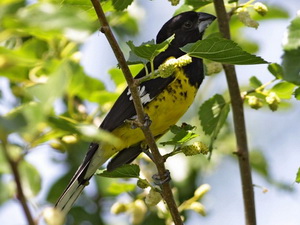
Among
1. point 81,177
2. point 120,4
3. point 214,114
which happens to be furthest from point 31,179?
point 81,177

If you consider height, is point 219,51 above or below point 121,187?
above

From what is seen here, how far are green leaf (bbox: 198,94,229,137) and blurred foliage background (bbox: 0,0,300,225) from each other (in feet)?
0.49

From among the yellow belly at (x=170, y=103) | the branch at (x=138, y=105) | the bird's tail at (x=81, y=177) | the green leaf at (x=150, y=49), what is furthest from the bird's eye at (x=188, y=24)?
the green leaf at (x=150, y=49)

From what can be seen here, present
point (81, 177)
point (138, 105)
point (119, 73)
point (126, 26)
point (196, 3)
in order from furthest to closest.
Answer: point (126, 26) < point (81, 177) < point (119, 73) < point (196, 3) < point (138, 105)

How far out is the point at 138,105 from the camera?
2.62 m

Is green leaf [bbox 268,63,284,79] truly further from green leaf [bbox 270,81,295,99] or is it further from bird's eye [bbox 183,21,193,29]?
bird's eye [bbox 183,21,193,29]

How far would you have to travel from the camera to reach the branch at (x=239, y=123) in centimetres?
342

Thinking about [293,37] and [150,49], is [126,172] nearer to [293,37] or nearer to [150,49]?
[150,49]

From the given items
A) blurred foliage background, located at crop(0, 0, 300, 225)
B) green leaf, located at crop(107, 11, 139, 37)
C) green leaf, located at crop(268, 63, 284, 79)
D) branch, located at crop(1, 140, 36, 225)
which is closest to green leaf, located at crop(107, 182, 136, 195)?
blurred foliage background, located at crop(0, 0, 300, 225)

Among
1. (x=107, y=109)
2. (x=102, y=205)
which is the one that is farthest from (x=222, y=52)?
(x=102, y=205)

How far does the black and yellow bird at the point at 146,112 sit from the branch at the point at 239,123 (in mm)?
642

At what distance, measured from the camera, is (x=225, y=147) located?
16.0 ft

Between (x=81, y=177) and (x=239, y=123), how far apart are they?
4.01ft

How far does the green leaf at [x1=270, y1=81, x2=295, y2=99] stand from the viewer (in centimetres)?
345
